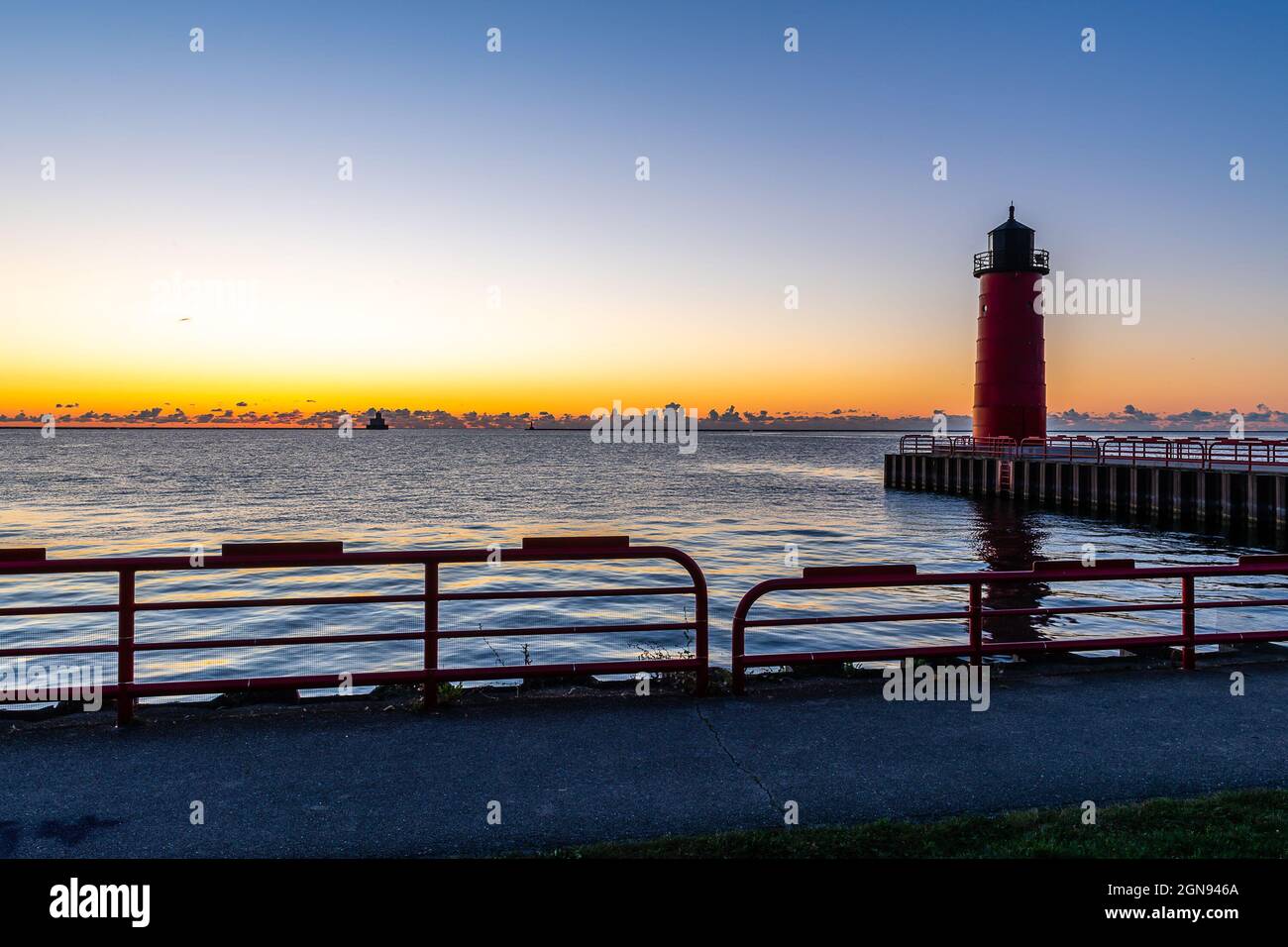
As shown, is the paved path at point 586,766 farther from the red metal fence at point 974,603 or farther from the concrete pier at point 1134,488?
the concrete pier at point 1134,488

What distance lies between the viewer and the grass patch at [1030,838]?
4.16 metres

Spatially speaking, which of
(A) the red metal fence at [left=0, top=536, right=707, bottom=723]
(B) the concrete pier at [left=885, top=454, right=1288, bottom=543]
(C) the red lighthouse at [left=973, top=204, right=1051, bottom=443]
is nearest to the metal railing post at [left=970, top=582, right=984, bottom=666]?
(A) the red metal fence at [left=0, top=536, right=707, bottom=723]

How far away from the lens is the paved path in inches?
179

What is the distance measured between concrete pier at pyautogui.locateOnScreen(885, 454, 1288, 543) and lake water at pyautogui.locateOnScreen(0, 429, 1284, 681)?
1.40 m

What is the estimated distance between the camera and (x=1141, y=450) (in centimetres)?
4609

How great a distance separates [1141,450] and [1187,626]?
43.6 meters

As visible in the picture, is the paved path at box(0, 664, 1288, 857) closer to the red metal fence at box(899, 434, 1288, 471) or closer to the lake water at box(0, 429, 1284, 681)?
the lake water at box(0, 429, 1284, 681)

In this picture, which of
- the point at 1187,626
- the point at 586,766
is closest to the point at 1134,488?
the point at 1187,626

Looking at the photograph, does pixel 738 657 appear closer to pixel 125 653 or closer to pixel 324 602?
pixel 324 602

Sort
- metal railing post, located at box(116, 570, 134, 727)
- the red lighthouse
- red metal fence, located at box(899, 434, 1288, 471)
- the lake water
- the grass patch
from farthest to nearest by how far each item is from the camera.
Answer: the red lighthouse, red metal fence, located at box(899, 434, 1288, 471), the lake water, metal railing post, located at box(116, 570, 134, 727), the grass patch

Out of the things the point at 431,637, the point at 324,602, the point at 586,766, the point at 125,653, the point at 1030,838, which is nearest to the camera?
the point at 1030,838

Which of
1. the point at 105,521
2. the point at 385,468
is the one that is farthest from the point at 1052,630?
the point at 385,468
